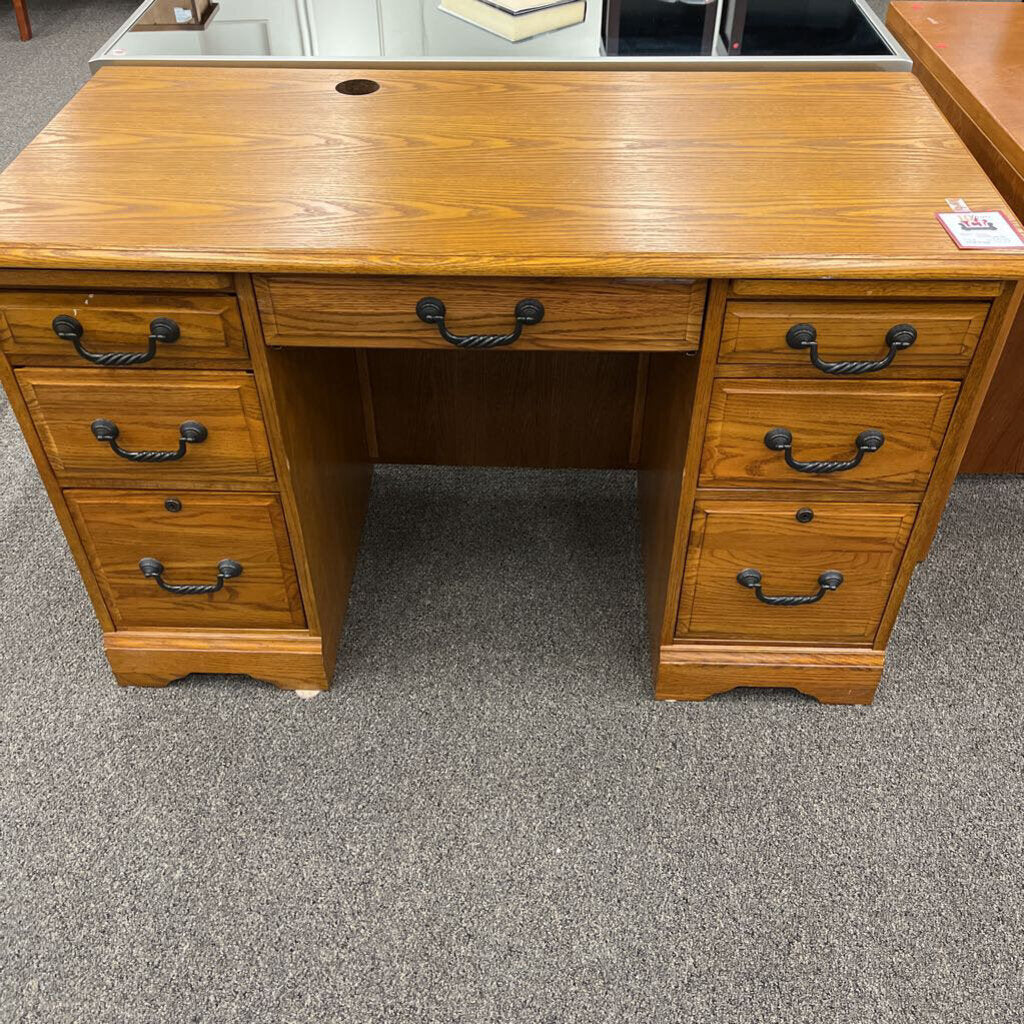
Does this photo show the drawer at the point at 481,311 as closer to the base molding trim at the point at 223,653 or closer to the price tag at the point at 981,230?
the price tag at the point at 981,230

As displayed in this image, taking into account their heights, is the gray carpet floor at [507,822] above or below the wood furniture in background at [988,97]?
below

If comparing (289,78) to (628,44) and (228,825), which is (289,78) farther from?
(228,825)

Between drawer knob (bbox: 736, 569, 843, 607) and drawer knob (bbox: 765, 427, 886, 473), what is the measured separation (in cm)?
18

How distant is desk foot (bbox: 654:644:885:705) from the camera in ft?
4.47

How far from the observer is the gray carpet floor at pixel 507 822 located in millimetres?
1119

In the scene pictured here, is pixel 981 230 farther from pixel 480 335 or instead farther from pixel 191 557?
pixel 191 557

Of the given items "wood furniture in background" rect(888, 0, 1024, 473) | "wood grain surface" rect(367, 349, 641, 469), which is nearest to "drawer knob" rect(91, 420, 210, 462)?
"wood grain surface" rect(367, 349, 641, 469)

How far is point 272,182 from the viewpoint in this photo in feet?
3.53

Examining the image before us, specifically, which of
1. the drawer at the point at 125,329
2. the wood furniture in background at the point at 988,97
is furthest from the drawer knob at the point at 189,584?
the wood furniture in background at the point at 988,97

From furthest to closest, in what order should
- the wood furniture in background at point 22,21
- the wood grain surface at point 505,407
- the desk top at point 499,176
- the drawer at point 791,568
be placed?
the wood furniture in background at point 22,21, the wood grain surface at point 505,407, the drawer at point 791,568, the desk top at point 499,176

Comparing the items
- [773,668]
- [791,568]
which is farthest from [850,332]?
[773,668]

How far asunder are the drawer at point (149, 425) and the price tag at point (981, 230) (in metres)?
0.80

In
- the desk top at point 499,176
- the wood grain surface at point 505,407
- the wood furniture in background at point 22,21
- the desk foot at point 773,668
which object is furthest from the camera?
the wood furniture in background at point 22,21

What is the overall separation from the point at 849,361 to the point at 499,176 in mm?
450
